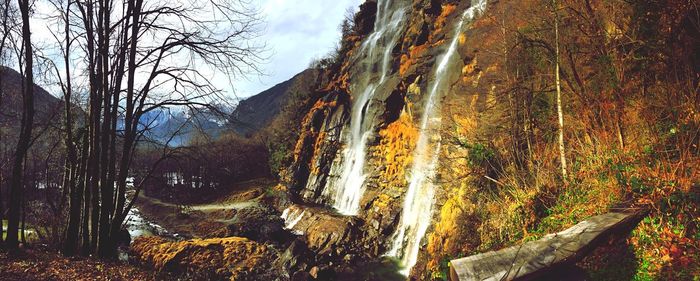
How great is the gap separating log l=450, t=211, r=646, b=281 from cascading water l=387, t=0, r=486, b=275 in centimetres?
905

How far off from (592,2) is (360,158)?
1593cm

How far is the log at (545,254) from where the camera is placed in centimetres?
511

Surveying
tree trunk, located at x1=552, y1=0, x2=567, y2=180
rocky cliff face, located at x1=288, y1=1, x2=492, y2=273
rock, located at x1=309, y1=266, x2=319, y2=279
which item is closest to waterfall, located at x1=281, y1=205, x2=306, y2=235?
rocky cliff face, located at x1=288, y1=1, x2=492, y2=273

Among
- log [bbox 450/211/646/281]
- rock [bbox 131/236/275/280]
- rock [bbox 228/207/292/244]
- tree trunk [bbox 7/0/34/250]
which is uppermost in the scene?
tree trunk [bbox 7/0/34/250]

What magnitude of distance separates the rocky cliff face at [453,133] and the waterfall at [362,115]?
126 millimetres

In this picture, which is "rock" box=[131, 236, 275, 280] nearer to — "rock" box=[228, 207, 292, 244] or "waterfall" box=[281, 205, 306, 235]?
"rock" box=[228, 207, 292, 244]

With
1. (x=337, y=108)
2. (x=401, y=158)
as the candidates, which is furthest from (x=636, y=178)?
(x=337, y=108)

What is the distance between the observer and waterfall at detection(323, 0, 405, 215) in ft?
76.5

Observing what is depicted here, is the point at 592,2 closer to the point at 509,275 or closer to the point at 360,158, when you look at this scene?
the point at 509,275

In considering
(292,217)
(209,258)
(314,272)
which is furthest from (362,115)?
(209,258)

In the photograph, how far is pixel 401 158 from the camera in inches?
800

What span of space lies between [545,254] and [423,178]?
12.0 metres

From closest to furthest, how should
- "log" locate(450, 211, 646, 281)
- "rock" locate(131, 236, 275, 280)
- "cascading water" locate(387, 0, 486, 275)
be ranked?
"log" locate(450, 211, 646, 281), "rock" locate(131, 236, 275, 280), "cascading water" locate(387, 0, 486, 275)

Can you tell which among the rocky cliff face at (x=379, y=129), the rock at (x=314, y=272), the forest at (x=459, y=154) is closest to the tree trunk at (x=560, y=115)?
the forest at (x=459, y=154)
